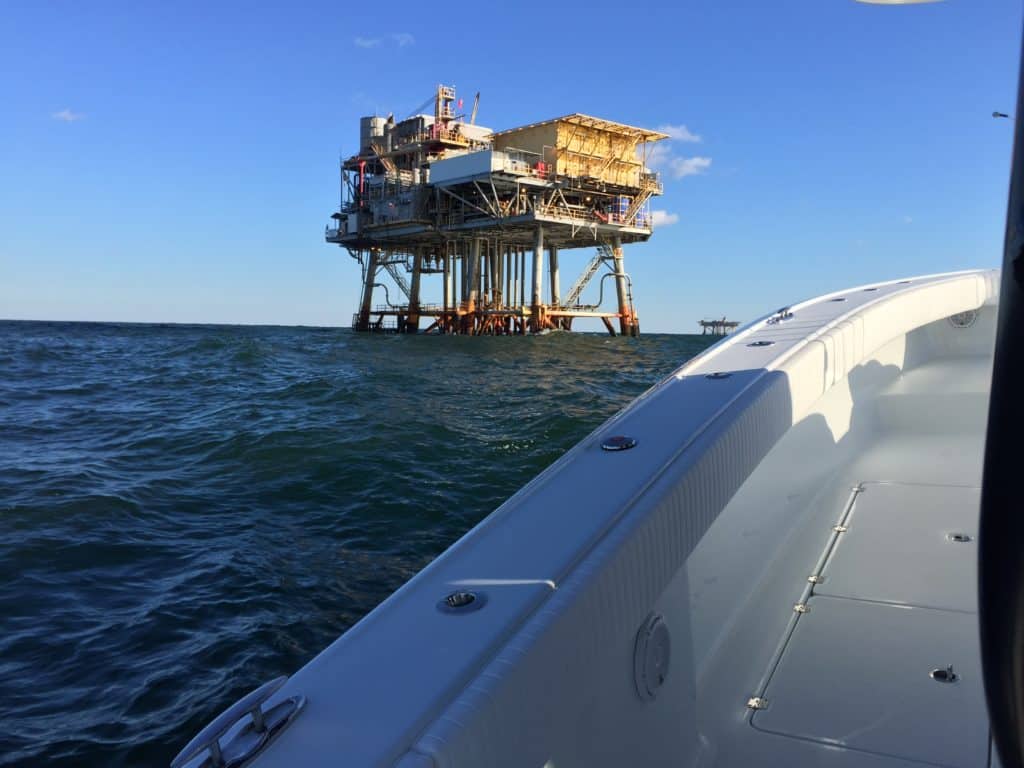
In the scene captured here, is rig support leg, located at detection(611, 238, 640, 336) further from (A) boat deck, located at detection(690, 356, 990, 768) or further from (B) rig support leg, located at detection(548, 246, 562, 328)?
(A) boat deck, located at detection(690, 356, 990, 768)

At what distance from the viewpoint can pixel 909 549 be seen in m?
3.15

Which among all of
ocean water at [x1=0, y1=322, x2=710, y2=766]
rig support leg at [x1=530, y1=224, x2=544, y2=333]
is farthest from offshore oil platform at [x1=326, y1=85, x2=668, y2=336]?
ocean water at [x1=0, y1=322, x2=710, y2=766]

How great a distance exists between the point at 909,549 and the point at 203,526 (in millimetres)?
4325

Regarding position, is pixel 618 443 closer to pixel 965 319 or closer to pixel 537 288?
pixel 965 319

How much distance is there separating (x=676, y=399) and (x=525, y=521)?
34.1 inches

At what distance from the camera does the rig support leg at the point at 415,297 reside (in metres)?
43.2

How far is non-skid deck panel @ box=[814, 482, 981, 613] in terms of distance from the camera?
283 centimetres

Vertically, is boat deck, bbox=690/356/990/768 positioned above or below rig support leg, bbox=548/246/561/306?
below

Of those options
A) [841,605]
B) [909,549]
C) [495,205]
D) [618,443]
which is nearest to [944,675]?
[841,605]

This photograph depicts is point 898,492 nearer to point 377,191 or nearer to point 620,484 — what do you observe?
point 620,484

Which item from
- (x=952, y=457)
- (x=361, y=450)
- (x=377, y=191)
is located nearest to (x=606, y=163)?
(x=377, y=191)

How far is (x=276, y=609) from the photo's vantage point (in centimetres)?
374

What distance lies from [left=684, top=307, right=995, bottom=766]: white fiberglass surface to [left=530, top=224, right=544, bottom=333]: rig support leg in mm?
29624

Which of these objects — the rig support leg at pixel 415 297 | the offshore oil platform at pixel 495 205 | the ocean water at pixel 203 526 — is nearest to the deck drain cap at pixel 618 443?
the ocean water at pixel 203 526
